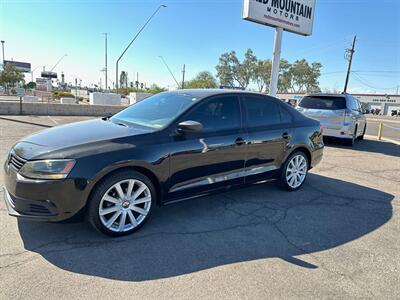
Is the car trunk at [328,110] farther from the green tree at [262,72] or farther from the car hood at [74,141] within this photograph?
the green tree at [262,72]

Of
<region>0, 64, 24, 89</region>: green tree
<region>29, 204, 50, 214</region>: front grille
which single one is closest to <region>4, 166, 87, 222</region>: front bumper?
<region>29, 204, 50, 214</region>: front grille

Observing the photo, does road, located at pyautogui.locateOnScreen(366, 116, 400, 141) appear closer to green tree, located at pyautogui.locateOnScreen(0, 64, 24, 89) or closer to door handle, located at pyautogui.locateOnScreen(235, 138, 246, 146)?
door handle, located at pyautogui.locateOnScreen(235, 138, 246, 146)

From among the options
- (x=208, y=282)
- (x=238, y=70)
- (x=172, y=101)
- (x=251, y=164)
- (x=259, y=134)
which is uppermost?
(x=238, y=70)

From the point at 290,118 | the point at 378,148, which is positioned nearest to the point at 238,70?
the point at 378,148

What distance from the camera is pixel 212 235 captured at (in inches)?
134

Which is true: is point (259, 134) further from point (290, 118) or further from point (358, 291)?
point (358, 291)

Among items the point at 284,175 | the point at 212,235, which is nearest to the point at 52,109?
the point at 284,175

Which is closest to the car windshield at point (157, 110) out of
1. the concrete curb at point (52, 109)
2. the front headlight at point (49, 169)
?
the front headlight at point (49, 169)

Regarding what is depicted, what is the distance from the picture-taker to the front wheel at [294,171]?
489 centimetres

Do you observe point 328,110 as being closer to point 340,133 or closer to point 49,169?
point 340,133

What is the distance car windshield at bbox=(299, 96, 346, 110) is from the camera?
9531 millimetres

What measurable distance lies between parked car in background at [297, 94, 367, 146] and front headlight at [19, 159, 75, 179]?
8658 millimetres

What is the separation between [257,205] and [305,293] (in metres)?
1.90

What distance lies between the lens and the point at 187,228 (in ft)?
11.6
